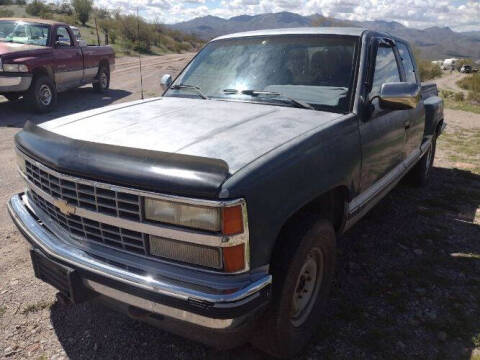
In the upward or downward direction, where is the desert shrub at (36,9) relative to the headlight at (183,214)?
upward

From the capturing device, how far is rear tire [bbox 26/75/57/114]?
28.0 ft

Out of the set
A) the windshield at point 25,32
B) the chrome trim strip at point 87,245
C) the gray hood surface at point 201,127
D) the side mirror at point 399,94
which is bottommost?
the chrome trim strip at point 87,245

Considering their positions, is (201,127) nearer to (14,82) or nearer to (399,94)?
(399,94)

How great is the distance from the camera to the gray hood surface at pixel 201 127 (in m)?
2.15

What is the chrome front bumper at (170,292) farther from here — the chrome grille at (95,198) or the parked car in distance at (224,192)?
the chrome grille at (95,198)

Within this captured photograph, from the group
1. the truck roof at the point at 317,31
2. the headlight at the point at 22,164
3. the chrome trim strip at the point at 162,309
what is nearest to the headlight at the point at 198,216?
the chrome trim strip at the point at 162,309

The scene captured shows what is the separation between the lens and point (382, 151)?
129 inches

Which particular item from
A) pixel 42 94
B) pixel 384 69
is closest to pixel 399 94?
pixel 384 69

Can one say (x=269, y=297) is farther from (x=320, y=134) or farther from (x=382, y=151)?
(x=382, y=151)

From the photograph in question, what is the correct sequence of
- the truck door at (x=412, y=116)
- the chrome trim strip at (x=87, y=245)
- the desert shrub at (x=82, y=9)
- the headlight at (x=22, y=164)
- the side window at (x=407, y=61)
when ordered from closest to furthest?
1. the chrome trim strip at (x=87, y=245)
2. the headlight at (x=22, y=164)
3. the truck door at (x=412, y=116)
4. the side window at (x=407, y=61)
5. the desert shrub at (x=82, y=9)

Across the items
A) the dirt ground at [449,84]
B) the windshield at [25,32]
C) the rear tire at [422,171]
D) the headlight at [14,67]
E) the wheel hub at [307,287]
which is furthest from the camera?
the dirt ground at [449,84]

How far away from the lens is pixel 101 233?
211 centimetres

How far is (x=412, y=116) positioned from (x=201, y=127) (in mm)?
2486

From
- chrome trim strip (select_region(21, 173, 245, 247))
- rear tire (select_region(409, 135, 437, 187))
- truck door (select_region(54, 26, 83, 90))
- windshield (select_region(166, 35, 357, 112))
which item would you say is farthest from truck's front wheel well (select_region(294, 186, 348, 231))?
truck door (select_region(54, 26, 83, 90))
